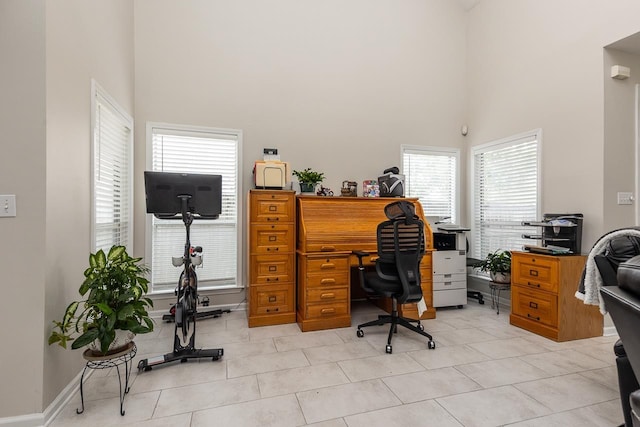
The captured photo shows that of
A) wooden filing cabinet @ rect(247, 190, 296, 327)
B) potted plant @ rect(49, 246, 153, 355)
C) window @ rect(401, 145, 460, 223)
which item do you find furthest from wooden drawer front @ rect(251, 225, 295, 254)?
window @ rect(401, 145, 460, 223)

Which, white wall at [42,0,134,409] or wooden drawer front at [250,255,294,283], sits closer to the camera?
white wall at [42,0,134,409]

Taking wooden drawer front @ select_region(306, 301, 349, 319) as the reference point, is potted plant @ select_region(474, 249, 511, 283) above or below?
above

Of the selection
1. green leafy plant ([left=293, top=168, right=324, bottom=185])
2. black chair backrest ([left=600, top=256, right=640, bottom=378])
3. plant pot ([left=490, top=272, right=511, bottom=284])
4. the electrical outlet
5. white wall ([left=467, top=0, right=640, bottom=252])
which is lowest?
plant pot ([left=490, top=272, right=511, bottom=284])

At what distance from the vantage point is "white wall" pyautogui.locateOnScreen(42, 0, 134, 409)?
179 centimetres

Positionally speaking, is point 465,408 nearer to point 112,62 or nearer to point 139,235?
point 139,235

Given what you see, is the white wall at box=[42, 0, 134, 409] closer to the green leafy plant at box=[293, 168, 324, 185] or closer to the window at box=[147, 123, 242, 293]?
the window at box=[147, 123, 242, 293]

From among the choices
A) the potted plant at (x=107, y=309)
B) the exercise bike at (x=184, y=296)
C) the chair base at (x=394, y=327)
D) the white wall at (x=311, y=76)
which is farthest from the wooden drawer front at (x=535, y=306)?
the potted plant at (x=107, y=309)

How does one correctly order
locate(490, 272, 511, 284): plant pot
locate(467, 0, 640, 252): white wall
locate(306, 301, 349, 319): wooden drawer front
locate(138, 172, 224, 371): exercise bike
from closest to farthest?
locate(138, 172, 224, 371): exercise bike, locate(467, 0, 640, 252): white wall, locate(306, 301, 349, 319): wooden drawer front, locate(490, 272, 511, 284): plant pot

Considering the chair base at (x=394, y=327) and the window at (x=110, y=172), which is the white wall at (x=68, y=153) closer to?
the window at (x=110, y=172)

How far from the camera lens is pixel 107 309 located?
175cm

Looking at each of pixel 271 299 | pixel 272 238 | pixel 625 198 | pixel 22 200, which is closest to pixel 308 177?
pixel 272 238

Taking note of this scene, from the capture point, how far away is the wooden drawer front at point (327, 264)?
10.5ft

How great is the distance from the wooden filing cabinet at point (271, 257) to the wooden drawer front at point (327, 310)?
12.5 inches

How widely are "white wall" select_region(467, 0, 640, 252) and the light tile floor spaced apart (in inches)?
62.8
